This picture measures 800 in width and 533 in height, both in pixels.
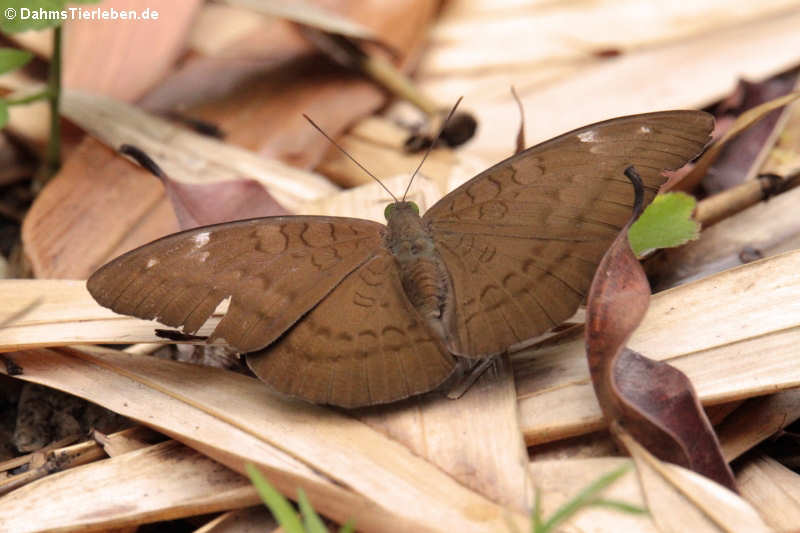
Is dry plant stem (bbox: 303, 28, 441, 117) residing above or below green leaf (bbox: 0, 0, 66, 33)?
below

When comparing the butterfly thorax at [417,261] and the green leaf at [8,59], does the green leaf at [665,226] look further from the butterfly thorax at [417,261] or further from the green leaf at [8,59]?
the green leaf at [8,59]

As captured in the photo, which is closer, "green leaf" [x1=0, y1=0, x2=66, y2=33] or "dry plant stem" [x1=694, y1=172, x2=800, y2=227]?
"green leaf" [x1=0, y1=0, x2=66, y2=33]

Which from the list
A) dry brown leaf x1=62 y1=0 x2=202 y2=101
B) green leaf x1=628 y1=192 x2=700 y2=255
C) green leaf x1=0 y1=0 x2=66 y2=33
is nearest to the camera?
green leaf x1=628 y1=192 x2=700 y2=255

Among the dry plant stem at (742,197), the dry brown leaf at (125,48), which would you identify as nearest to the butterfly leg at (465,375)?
the dry plant stem at (742,197)

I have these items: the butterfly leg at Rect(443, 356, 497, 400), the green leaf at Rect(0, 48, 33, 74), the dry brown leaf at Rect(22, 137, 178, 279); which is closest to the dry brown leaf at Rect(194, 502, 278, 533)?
the butterfly leg at Rect(443, 356, 497, 400)

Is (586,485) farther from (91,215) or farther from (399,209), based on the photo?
(91,215)

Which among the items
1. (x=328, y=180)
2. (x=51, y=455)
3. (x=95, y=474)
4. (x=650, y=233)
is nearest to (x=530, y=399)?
(x=650, y=233)

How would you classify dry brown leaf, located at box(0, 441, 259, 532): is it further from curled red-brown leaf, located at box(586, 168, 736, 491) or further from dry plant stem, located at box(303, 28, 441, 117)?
dry plant stem, located at box(303, 28, 441, 117)

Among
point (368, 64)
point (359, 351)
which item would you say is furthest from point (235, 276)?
point (368, 64)
